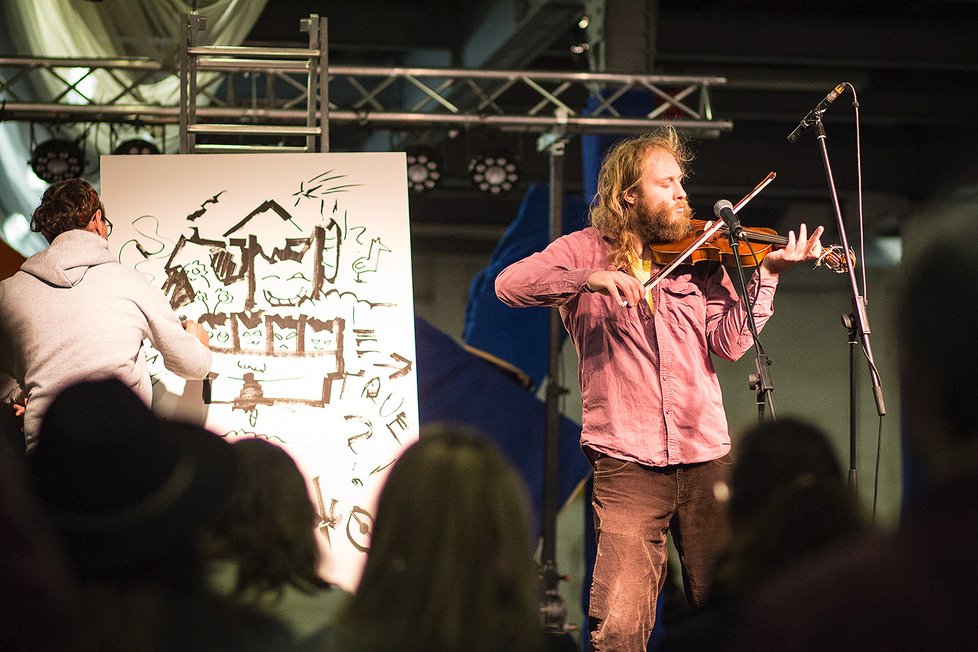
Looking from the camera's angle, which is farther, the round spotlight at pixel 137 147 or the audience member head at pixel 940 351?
the round spotlight at pixel 137 147

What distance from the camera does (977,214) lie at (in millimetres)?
1320

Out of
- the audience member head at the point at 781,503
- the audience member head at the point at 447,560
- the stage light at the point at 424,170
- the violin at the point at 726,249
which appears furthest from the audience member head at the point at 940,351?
the stage light at the point at 424,170

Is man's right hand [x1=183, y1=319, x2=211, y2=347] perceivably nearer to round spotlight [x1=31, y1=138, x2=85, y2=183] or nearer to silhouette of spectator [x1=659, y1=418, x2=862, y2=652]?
silhouette of spectator [x1=659, y1=418, x2=862, y2=652]

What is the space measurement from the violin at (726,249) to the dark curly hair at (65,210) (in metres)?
1.66

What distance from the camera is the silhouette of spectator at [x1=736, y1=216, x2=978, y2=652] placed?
1.08m

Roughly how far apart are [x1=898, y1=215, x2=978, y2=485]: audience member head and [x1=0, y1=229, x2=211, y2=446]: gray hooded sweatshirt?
239cm

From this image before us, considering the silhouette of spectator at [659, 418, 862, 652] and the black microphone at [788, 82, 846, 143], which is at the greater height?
the black microphone at [788, 82, 846, 143]

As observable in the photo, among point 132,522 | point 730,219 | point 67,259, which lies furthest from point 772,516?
point 67,259

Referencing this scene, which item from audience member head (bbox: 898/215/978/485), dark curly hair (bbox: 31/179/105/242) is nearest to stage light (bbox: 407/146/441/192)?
dark curly hair (bbox: 31/179/105/242)

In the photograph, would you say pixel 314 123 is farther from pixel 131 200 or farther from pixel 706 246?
pixel 706 246

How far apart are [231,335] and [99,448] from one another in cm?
244

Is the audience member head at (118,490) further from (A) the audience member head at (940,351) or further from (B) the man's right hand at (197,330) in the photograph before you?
(B) the man's right hand at (197,330)

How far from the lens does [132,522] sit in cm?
149

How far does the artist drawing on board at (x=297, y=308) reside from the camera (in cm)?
386
